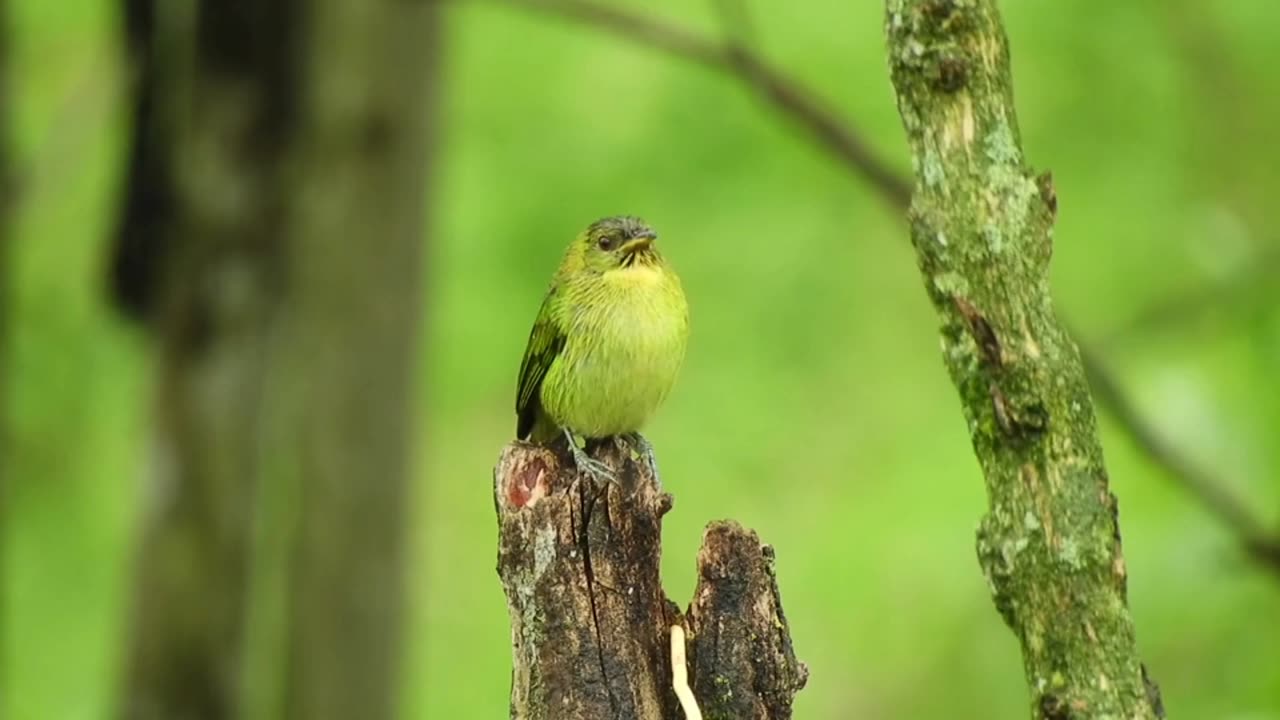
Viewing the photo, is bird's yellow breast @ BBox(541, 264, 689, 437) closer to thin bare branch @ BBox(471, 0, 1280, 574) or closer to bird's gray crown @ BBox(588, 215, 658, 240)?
bird's gray crown @ BBox(588, 215, 658, 240)

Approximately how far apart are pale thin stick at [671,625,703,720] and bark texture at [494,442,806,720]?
0.08 ft

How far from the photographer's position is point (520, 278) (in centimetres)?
908

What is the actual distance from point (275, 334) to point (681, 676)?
4253 millimetres

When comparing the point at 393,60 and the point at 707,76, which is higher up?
the point at 707,76

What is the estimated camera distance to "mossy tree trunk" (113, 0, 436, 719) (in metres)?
6.96

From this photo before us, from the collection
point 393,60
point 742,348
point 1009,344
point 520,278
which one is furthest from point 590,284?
point 742,348

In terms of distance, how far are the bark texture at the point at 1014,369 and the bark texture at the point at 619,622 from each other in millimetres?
507

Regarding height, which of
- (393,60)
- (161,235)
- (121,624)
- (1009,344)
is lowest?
(1009,344)

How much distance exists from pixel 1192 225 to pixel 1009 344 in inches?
207

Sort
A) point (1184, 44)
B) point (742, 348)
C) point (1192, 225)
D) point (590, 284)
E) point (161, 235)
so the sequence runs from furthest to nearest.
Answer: point (742, 348), point (1184, 44), point (1192, 225), point (161, 235), point (590, 284)

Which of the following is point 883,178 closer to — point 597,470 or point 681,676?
point 597,470

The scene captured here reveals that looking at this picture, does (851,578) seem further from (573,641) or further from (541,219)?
(573,641)

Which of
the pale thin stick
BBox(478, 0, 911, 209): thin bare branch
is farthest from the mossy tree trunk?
the pale thin stick

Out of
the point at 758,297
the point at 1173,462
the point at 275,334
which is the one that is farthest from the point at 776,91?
the point at 758,297
